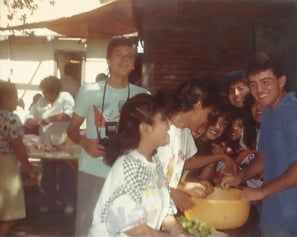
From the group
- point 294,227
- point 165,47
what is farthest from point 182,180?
point 165,47

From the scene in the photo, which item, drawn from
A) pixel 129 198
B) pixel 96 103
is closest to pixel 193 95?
pixel 96 103

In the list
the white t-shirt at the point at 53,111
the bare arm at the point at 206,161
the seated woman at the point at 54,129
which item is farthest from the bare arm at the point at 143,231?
the seated woman at the point at 54,129

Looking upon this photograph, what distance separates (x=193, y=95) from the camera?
2.29m

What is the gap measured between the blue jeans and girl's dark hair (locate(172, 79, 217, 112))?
2526mm

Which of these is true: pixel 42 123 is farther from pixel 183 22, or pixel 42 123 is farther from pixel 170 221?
pixel 170 221

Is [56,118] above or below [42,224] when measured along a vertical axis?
above

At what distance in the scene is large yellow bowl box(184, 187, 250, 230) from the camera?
6.86ft

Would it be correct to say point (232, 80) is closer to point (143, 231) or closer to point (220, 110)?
point (220, 110)

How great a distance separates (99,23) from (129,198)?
4837 mm

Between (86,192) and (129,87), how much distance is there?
51 cm

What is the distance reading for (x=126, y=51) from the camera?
2529 mm

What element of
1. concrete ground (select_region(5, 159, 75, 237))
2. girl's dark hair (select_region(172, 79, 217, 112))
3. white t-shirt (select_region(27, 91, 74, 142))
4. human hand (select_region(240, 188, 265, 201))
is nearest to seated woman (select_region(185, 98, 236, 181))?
girl's dark hair (select_region(172, 79, 217, 112))

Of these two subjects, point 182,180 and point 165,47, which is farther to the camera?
point 165,47

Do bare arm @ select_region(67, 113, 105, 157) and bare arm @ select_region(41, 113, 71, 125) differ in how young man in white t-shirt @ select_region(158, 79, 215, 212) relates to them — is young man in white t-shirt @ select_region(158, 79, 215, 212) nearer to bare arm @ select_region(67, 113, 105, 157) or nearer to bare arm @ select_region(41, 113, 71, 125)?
bare arm @ select_region(67, 113, 105, 157)
